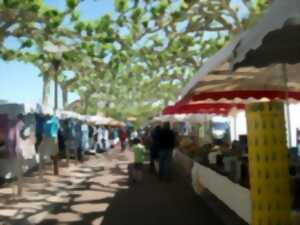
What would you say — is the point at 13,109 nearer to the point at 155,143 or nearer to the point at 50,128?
the point at 50,128

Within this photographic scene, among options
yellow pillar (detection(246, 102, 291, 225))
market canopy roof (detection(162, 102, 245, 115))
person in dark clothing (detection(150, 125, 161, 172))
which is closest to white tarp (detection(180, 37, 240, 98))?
yellow pillar (detection(246, 102, 291, 225))

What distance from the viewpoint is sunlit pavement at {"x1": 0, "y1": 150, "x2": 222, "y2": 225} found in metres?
9.48

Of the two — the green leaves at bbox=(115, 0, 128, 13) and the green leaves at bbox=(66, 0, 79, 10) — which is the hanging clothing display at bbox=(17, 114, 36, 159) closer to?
the green leaves at bbox=(66, 0, 79, 10)

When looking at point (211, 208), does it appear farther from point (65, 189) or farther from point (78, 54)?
point (78, 54)

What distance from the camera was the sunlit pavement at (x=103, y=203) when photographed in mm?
9484

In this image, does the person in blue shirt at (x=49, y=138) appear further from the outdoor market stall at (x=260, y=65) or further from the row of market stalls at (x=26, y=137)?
the outdoor market stall at (x=260, y=65)

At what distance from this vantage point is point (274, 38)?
512cm

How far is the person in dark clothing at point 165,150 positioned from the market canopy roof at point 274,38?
9.72 metres

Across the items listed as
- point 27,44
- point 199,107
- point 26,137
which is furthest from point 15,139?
point 27,44

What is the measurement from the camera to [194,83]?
332 inches

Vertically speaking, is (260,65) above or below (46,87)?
below

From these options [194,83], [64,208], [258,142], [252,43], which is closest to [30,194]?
[64,208]

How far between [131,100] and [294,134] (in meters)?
79.1

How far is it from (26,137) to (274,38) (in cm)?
1254
